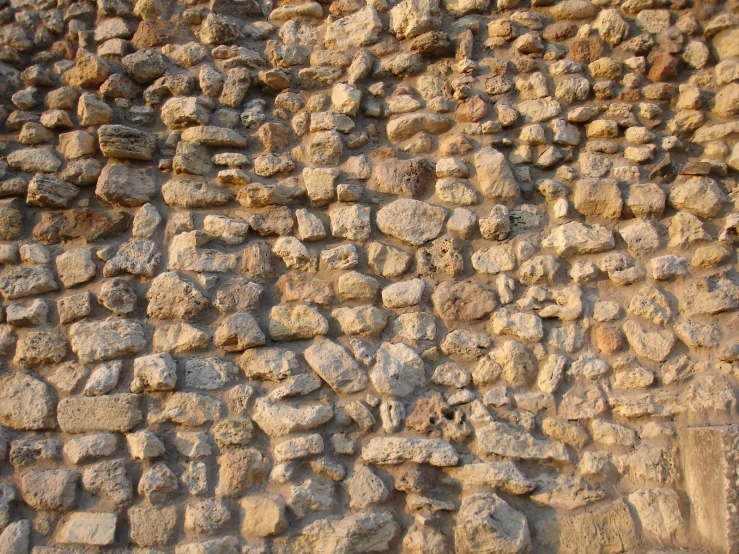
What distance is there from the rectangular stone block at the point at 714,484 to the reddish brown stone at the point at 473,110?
1514 millimetres

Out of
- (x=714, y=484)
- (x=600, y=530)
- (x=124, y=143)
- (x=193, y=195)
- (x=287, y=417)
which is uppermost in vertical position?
(x=124, y=143)

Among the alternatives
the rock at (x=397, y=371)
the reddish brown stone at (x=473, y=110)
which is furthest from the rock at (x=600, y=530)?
the reddish brown stone at (x=473, y=110)

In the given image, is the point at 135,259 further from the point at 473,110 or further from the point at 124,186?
the point at 473,110

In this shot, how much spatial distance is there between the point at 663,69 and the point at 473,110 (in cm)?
86

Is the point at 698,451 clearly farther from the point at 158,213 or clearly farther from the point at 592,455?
the point at 158,213

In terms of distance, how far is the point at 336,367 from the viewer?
2176 millimetres

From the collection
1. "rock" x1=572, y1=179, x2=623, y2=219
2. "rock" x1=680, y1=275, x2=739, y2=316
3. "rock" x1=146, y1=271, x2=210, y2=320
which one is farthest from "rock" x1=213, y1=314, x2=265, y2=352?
"rock" x1=680, y1=275, x2=739, y2=316

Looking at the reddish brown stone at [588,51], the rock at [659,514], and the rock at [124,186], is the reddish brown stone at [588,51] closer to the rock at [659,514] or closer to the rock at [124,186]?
the rock at [659,514]

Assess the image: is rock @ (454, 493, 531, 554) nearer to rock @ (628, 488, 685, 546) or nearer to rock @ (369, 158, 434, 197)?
rock @ (628, 488, 685, 546)

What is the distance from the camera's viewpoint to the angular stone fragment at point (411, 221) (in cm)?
239

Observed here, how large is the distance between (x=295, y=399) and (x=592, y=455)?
3.61 ft

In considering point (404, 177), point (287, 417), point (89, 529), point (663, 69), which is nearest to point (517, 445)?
point (287, 417)

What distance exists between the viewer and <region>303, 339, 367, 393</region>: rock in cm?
216

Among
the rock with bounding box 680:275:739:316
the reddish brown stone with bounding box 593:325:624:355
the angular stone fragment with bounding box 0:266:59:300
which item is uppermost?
the angular stone fragment with bounding box 0:266:59:300
